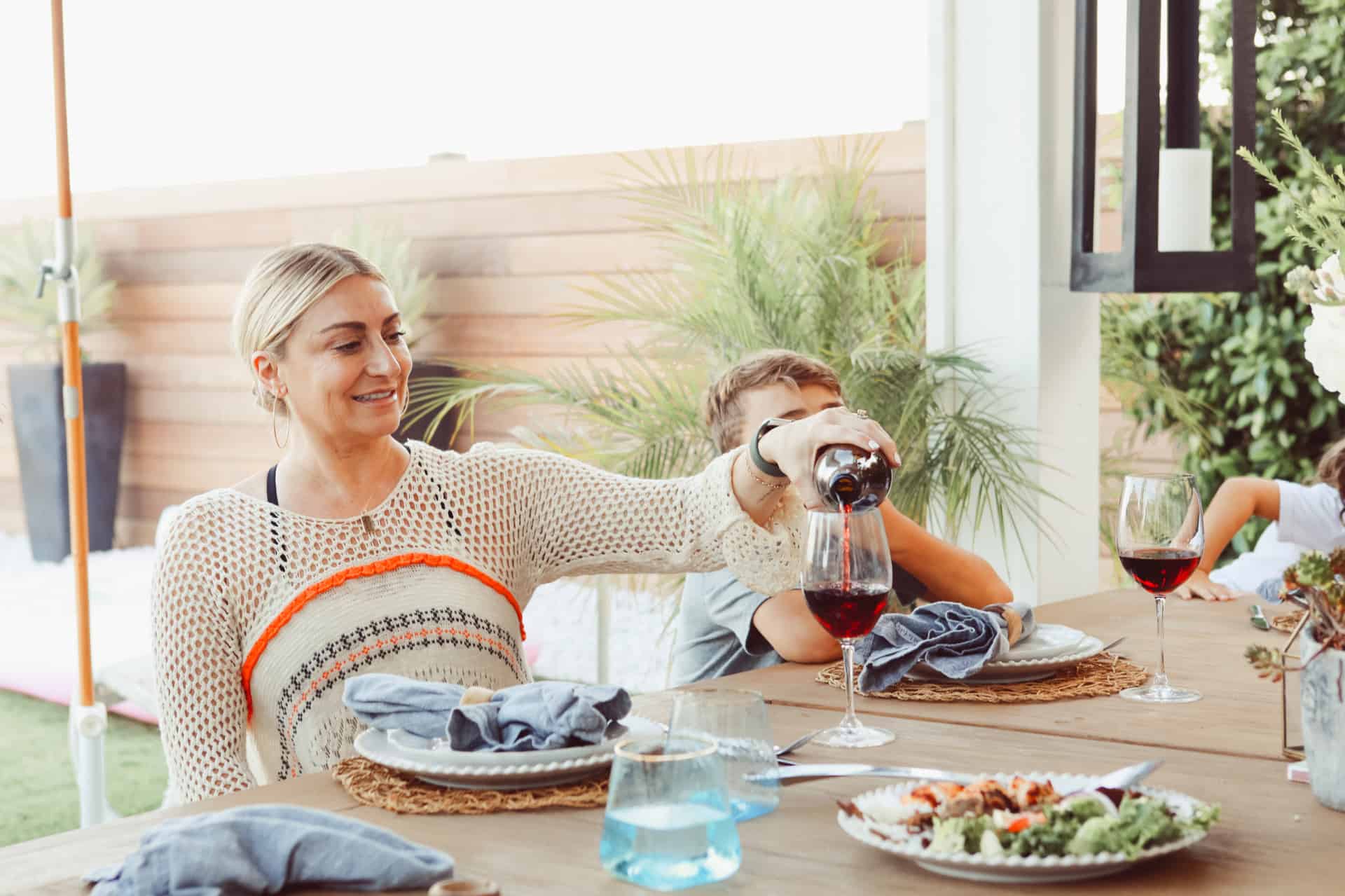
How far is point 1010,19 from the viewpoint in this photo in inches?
114

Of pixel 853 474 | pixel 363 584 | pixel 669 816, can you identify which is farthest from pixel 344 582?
pixel 669 816

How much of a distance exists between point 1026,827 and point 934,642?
590 millimetres

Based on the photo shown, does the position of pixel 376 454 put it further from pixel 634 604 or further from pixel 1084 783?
pixel 634 604

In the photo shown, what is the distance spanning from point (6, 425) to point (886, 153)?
2.07 metres

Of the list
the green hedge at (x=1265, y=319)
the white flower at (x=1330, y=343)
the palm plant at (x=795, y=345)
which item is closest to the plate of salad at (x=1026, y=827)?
the white flower at (x=1330, y=343)

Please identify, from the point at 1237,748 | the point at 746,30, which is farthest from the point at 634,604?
the point at 1237,748

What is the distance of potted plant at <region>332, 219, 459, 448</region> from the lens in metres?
3.60

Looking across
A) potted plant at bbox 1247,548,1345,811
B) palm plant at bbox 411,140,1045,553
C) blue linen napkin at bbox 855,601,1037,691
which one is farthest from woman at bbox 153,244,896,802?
palm plant at bbox 411,140,1045,553

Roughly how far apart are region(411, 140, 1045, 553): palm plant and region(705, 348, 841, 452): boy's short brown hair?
90 centimetres

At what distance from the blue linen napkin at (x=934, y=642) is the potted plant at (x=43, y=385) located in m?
1.78

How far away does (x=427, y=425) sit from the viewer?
3.56m

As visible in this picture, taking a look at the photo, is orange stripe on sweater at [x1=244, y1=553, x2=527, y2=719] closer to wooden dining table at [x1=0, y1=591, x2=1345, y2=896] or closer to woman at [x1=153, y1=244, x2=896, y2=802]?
woman at [x1=153, y1=244, x2=896, y2=802]

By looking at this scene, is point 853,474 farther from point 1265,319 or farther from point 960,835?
point 1265,319

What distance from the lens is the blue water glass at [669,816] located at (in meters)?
0.80
